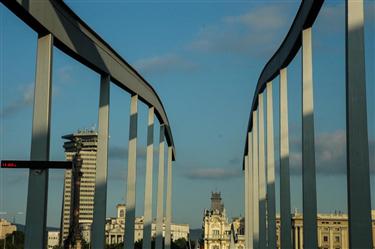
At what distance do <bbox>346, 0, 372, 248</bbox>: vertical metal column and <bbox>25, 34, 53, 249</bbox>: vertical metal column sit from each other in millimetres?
6543

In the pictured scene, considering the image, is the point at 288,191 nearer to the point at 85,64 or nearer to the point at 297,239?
the point at 85,64

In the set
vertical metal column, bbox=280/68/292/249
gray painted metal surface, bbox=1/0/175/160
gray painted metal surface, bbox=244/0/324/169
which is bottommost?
vertical metal column, bbox=280/68/292/249

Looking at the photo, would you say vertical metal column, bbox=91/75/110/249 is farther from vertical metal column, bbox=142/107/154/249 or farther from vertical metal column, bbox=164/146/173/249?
vertical metal column, bbox=164/146/173/249

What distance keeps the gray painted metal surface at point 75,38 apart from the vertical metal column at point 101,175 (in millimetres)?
1024

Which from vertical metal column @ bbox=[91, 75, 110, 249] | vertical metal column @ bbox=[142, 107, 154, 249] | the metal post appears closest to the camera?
vertical metal column @ bbox=[91, 75, 110, 249]

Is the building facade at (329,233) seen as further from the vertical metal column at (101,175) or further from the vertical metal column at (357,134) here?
the vertical metal column at (357,134)

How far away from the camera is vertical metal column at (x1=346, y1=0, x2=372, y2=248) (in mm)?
13273

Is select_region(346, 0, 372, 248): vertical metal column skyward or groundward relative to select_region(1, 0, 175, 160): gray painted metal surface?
groundward

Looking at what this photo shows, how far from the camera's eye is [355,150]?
1357cm

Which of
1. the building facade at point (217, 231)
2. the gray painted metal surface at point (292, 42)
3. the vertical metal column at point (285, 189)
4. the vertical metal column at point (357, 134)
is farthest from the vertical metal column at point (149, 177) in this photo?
the building facade at point (217, 231)

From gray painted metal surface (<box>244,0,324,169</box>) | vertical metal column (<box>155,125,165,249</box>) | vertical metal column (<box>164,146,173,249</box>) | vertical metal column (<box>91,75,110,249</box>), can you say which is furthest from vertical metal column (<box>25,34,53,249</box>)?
vertical metal column (<box>164,146,173,249</box>)

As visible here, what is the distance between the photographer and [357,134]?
44.7 feet

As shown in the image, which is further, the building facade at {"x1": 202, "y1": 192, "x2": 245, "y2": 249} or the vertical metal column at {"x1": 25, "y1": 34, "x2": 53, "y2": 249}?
the building facade at {"x1": 202, "y1": 192, "x2": 245, "y2": 249}

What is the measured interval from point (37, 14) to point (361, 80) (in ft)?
22.7
